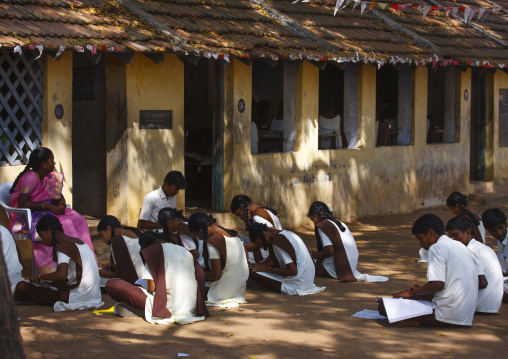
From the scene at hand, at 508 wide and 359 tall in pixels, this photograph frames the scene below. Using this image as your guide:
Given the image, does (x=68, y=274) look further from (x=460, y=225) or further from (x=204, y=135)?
(x=204, y=135)

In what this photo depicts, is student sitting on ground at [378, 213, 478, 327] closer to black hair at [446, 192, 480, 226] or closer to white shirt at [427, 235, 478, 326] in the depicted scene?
white shirt at [427, 235, 478, 326]

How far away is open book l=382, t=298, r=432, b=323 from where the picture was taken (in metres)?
6.53

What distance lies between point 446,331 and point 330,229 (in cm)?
230

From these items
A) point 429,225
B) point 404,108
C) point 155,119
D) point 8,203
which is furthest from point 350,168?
point 429,225

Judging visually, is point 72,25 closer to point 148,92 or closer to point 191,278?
point 148,92

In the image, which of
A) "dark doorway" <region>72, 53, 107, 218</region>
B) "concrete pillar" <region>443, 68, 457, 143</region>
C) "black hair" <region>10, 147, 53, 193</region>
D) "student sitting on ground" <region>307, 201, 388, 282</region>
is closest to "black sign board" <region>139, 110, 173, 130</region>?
"dark doorway" <region>72, 53, 107, 218</region>

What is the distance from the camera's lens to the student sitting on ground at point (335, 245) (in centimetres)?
858

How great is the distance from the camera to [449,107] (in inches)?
613

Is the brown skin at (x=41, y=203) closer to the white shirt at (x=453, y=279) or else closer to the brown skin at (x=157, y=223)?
the brown skin at (x=157, y=223)

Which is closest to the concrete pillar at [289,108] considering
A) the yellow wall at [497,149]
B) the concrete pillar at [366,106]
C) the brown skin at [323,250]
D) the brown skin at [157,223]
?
the concrete pillar at [366,106]

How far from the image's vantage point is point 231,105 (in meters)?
11.3

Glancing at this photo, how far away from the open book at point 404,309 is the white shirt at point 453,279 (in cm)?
9

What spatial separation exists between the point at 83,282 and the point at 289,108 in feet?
20.2

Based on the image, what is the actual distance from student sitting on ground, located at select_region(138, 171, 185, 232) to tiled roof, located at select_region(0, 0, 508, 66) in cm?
164
